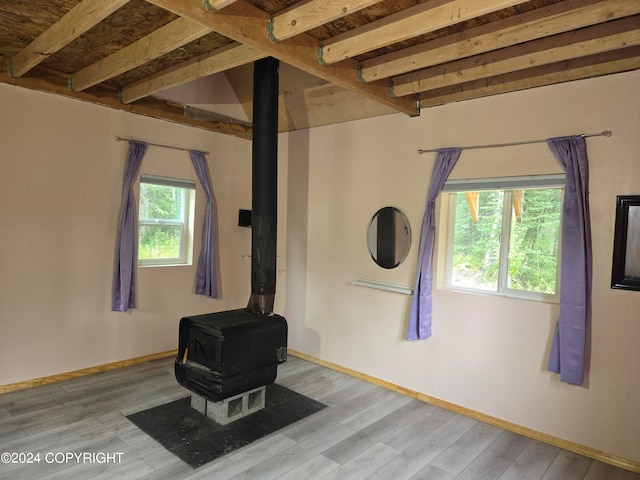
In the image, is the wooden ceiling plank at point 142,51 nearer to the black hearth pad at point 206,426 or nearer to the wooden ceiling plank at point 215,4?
the wooden ceiling plank at point 215,4

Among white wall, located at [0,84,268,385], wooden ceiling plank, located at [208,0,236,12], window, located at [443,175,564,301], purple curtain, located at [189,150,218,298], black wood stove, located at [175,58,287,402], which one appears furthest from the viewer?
purple curtain, located at [189,150,218,298]

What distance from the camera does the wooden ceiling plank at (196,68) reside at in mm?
2791

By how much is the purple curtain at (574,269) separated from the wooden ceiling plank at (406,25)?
135 centimetres

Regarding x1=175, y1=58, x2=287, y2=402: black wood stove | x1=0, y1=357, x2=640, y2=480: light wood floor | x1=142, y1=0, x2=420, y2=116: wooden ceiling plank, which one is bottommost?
x1=0, y1=357, x2=640, y2=480: light wood floor

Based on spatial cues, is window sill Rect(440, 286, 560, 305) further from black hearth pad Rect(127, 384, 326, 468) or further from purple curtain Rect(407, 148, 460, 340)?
black hearth pad Rect(127, 384, 326, 468)

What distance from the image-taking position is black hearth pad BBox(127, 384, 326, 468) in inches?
104

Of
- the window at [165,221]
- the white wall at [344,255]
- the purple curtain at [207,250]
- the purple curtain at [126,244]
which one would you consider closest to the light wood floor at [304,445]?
the white wall at [344,255]

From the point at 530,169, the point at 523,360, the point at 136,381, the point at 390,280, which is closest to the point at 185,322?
the point at 136,381

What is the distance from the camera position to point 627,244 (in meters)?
2.65

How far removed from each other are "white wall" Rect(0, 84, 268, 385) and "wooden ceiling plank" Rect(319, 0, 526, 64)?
2.36m

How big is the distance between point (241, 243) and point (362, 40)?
3091mm

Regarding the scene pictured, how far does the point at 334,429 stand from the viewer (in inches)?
118

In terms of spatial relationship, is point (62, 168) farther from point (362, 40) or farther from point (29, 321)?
point (362, 40)

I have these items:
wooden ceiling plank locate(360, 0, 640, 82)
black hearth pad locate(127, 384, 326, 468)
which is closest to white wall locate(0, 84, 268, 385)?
black hearth pad locate(127, 384, 326, 468)
